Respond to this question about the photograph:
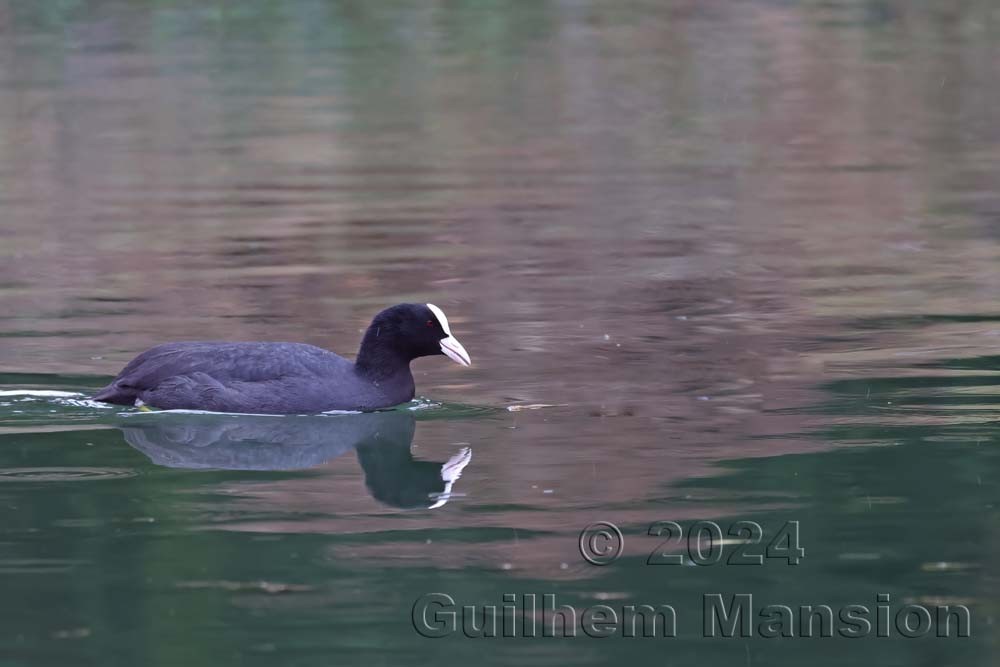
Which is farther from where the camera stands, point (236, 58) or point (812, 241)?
point (236, 58)

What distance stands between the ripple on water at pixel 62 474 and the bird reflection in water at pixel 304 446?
31cm

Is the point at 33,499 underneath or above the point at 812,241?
above

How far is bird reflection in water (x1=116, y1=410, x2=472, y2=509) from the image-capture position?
8.88m

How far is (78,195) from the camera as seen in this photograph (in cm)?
1977

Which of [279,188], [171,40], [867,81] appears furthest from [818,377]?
[171,40]

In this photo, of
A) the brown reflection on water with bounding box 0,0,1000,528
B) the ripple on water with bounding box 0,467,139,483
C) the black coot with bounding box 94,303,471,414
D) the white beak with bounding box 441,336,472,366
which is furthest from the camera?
the brown reflection on water with bounding box 0,0,1000,528

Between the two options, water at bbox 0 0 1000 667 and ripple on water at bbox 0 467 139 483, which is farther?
ripple on water at bbox 0 467 139 483

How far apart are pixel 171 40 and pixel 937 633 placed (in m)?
30.5

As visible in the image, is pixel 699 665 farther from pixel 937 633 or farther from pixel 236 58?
pixel 236 58

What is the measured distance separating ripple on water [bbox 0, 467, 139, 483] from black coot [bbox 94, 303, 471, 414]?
1.19m

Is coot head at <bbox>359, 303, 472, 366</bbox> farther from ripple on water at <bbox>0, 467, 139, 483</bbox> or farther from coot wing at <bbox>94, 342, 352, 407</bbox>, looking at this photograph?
ripple on water at <bbox>0, 467, 139, 483</bbox>

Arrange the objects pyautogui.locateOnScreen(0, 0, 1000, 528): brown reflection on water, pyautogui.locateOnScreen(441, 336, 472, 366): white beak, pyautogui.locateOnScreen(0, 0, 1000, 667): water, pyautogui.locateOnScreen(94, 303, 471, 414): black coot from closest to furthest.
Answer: pyautogui.locateOnScreen(0, 0, 1000, 667): water
pyautogui.locateOnScreen(94, 303, 471, 414): black coot
pyautogui.locateOnScreen(441, 336, 472, 366): white beak
pyautogui.locateOnScreen(0, 0, 1000, 528): brown reflection on water

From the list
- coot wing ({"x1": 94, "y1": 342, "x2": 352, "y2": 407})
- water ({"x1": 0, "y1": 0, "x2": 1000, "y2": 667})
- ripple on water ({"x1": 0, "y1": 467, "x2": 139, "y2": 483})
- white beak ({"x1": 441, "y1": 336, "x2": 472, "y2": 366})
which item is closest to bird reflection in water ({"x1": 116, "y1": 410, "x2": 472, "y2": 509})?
water ({"x1": 0, "y1": 0, "x2": 1000, "y2": 667})

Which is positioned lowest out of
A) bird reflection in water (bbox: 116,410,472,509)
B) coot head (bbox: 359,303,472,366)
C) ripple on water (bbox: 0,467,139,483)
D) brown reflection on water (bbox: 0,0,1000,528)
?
brown reflection on water (bbox: 0,0,1000,528)
